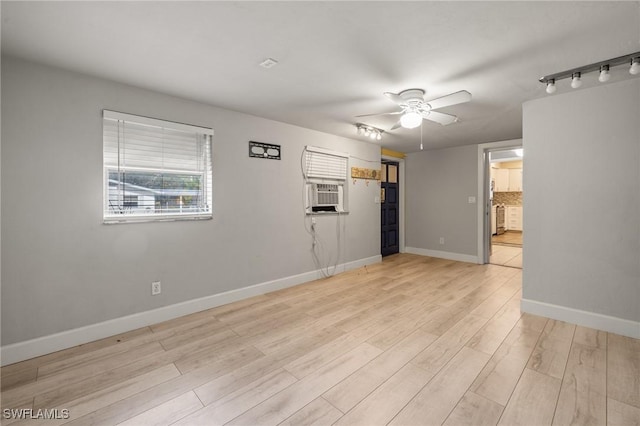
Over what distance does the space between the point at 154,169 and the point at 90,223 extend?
0.73 m

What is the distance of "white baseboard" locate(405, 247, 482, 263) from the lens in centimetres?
541

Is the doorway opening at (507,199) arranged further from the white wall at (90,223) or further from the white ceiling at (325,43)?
the white wall at (90,223)

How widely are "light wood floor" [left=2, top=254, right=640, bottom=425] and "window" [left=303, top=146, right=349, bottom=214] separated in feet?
5.78

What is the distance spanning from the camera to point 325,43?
189cm

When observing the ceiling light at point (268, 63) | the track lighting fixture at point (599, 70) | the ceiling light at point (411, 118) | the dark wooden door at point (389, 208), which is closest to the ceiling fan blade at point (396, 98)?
the ceiling light at point (411, 118)

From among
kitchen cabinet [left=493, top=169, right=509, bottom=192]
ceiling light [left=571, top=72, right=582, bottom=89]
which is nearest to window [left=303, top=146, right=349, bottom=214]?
ceiling light [left=571, top=72, right=582, bottom=89]

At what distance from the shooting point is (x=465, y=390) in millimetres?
1751

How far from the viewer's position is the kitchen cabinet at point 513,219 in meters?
8.86

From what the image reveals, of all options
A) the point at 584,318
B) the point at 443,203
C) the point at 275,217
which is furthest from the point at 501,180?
the point at 275,217

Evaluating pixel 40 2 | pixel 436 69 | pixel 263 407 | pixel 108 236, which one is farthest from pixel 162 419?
pixel 436 69

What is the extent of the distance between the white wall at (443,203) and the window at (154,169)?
4.65 meters

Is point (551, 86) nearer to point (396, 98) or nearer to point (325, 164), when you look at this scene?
point (396, 98)

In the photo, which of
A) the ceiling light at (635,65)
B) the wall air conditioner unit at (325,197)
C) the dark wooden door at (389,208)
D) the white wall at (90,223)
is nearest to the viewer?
the ceiling light at (635,65)

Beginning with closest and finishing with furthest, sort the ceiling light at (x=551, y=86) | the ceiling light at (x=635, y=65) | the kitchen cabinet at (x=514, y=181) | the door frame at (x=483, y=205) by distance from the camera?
the ceiling light at (x=635, y=65) → the ceiling light at (x=551, y=86) → the door frame at (x=483, y=205) → the kitchen cabinet at (x=514, y=181)
